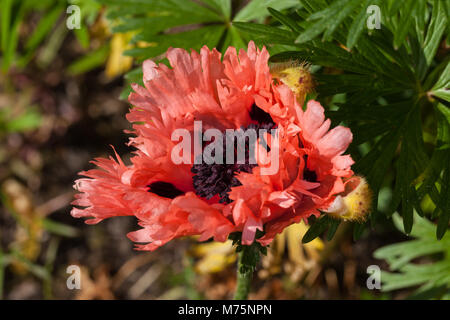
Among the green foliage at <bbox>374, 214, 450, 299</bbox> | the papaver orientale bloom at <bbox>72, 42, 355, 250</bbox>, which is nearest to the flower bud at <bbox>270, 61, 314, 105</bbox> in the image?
the papaver orientale bloom at <bbox>72, 42, 355, 250</bbox>

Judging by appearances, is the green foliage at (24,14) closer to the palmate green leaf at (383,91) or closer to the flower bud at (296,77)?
the palmate green leaf at (383,91)

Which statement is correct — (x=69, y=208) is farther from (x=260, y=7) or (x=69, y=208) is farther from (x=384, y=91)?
(x=384, y=91)

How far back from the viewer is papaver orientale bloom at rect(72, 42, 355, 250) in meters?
1.08

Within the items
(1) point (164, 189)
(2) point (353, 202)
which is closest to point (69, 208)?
(1) point (164, 189)

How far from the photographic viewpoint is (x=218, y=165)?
4.50 feet

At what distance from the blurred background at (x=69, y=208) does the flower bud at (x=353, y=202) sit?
1.61 metres

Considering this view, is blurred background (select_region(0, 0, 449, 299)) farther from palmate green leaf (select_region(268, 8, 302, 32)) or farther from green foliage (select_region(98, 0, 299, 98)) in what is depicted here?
palmate green leaf (select_region(268, 8, 302, 32))

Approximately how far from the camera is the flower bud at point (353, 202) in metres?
1.11

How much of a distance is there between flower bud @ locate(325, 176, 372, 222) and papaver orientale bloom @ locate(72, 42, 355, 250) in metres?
0.02

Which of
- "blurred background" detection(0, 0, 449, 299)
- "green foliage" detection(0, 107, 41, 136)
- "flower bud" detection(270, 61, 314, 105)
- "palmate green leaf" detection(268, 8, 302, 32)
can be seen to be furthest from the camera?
"green foliage" detection(0, 107, 41, 136)

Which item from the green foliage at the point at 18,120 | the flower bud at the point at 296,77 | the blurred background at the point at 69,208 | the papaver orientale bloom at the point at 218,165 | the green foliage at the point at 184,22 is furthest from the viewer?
the green foliage at the point at 18,120

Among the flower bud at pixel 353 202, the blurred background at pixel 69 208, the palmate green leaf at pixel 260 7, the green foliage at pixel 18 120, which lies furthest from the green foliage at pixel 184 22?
the green foliage at pixel 18 120
